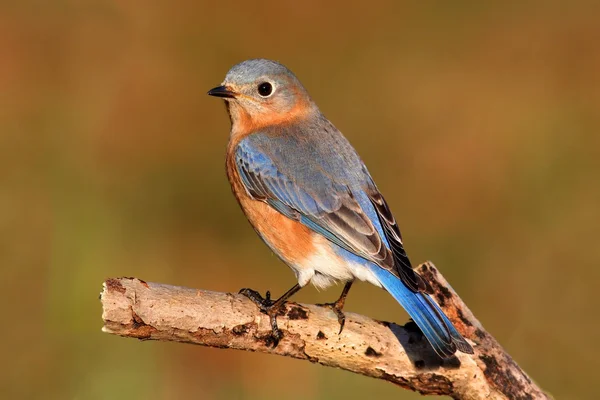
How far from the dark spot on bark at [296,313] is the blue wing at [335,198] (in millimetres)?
567

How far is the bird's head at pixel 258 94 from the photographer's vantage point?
7.23 metres

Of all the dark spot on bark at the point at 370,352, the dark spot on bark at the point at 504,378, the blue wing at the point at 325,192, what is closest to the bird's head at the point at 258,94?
the blue wing at the point at 325,192

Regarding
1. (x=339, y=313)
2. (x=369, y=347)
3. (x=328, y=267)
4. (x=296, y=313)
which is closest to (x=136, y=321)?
(x=296, y=313)

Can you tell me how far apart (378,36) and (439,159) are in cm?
245

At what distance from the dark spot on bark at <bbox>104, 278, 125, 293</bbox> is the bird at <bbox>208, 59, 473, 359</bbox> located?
95cm

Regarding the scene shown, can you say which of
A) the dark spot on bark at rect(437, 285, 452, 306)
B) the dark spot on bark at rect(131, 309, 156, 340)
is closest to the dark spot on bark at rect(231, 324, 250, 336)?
the dark spot on bark at rect(131, 309, 156, 340)

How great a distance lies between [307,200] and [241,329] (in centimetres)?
118

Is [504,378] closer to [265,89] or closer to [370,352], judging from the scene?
[370,352]

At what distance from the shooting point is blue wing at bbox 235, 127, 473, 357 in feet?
20.0

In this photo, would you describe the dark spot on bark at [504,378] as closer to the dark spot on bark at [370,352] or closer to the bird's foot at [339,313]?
the dark spot on bark at [370,352]

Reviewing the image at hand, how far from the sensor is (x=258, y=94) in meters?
7.28

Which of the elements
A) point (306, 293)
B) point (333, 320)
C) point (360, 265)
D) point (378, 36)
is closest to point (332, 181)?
point (360, 265)

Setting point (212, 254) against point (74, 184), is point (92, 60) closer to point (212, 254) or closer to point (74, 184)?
point (74, 184)

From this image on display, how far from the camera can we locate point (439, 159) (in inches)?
463
